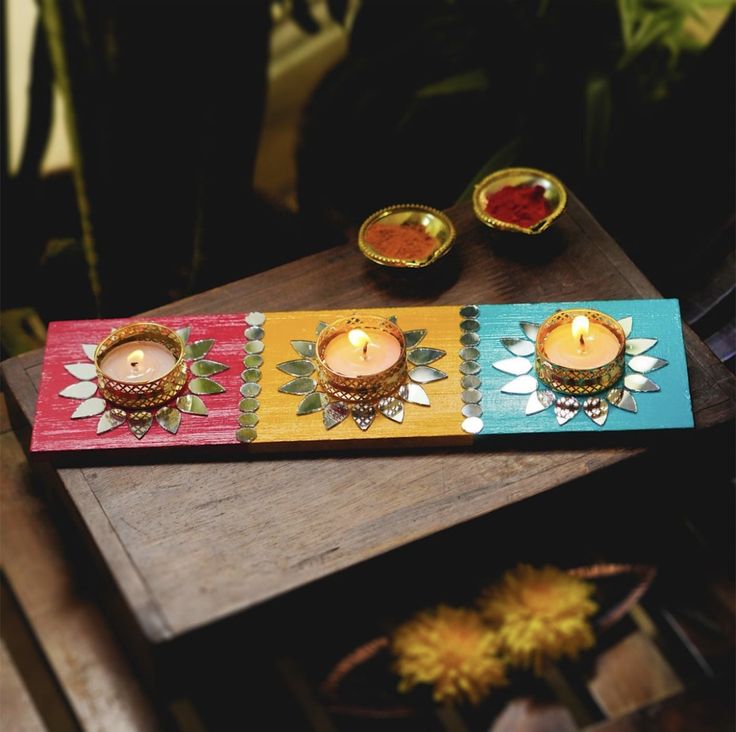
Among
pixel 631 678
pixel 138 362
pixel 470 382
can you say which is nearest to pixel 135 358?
pixel 138 362

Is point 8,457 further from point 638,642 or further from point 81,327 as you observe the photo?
point 638,642

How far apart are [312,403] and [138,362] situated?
0.59 ft

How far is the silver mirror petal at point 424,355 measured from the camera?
42.0 inches

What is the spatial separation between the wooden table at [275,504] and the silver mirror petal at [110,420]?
0.13ft

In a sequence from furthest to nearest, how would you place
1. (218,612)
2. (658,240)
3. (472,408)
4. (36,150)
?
Result: 1. (658,240)
2. (36,150)
3. (472,408)
4. (218,612)

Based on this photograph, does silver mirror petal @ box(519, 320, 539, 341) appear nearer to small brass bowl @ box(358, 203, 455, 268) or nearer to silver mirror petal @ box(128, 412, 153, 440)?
small brass bowl @ box(358, 203, 455, 268)

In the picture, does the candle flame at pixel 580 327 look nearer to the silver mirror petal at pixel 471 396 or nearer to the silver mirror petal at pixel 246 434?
the silver mirror petal at pixel 471 396

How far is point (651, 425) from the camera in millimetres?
1012

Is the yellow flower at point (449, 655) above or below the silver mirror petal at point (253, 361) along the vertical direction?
below

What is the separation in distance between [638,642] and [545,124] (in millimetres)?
767

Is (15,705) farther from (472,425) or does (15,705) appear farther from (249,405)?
(472,425)

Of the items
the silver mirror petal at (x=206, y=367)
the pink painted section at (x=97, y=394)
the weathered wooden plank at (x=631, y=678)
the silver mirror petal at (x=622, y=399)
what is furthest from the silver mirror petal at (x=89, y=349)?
the weathered wooden plank at (x=631, y=678)

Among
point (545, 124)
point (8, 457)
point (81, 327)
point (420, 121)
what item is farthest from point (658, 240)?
point (8, 457)

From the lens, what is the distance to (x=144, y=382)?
102 centimetres
